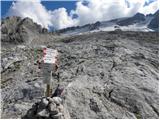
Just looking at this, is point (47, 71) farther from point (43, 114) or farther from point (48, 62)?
point (43, 114)

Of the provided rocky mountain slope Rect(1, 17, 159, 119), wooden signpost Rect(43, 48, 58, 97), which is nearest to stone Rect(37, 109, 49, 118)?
wooden signpost Rect(43, 48, 58, 97)

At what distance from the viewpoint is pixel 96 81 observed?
19.6 meters

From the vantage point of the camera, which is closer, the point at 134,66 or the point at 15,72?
the point at 134,66

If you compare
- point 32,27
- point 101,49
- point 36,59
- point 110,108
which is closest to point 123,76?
point 110,108

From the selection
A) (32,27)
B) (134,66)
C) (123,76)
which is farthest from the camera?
(32,27)

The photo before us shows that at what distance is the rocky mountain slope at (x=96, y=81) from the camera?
16969 millimetres

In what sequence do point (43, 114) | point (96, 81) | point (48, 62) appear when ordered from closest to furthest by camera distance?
point (43, 114) < point (48, 62) < point (96, 81)

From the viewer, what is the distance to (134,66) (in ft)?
71.9

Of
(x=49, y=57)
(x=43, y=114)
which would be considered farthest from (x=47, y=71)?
(x=43, y=114)

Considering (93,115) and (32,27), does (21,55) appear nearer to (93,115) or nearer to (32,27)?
(93,115)

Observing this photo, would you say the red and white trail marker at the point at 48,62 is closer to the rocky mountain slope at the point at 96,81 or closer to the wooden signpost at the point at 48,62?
the wooden signpost at the point at 48,62

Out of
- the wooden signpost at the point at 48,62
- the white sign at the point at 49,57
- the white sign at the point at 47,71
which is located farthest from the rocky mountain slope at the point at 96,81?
the white sign at the point at 49,57

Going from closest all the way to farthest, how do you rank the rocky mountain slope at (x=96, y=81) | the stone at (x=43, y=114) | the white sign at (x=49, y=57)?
the stone at (x=43, y=114) → the white sign at (x=49, y=57) → the rocky mountain slope at (x=96, y=81)

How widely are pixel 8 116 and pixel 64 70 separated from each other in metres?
6.53
